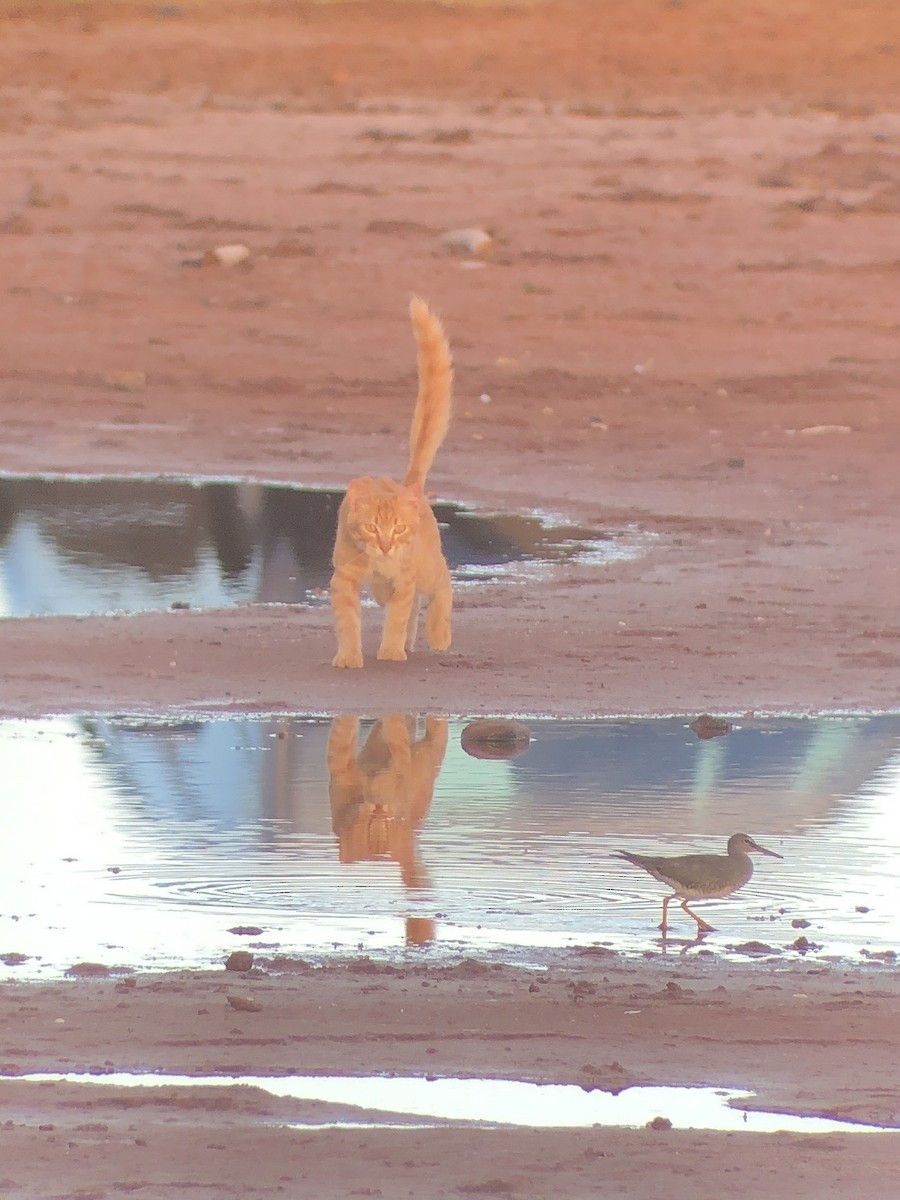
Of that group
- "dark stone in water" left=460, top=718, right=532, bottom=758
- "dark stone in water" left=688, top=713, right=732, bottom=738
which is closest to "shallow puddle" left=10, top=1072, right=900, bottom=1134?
"dark stone in water" left=460, top=718, right=532, bottom=758

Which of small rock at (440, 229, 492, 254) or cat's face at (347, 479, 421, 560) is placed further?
small rock at (440, 229, 492, 254)

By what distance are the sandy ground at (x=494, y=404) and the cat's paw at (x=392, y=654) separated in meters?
0.11

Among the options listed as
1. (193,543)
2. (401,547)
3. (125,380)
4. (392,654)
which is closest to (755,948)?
(401,547)

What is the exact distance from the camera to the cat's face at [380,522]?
9148mm

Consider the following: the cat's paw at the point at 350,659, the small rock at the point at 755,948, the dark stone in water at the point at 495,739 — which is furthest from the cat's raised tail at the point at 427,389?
the small rock at the point at 755,948

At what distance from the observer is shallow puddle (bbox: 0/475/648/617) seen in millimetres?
11211

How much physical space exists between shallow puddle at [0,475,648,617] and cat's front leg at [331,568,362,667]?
62.9 inches

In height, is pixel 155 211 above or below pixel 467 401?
above

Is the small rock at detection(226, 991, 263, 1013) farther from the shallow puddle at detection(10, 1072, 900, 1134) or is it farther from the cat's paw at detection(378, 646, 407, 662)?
the cat's paw at detection(378, 646, 407, 662)

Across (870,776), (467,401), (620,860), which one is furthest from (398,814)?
(467,401)

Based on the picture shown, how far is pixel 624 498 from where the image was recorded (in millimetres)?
14492

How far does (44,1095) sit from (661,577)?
7.01m

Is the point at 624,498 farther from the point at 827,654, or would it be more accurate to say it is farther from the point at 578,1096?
the point at 578,1096

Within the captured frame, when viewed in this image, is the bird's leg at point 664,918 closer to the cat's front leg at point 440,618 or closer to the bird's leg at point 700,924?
the bird's leg at point 700,924
